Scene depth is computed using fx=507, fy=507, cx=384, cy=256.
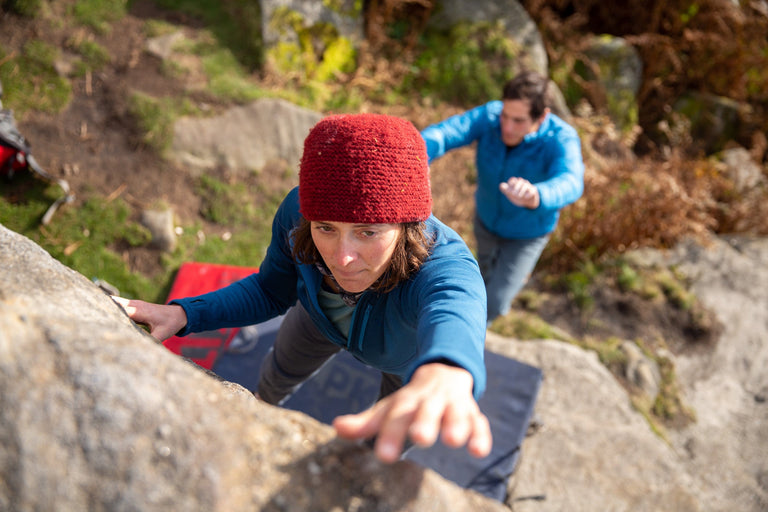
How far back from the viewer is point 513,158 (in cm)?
339

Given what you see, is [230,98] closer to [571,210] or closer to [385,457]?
[571,210]

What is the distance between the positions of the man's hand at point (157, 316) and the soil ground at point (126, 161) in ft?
8.99

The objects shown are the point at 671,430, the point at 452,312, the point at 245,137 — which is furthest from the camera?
the point at 245,137

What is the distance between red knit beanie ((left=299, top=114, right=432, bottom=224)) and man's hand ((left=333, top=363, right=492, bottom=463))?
0.64 metres

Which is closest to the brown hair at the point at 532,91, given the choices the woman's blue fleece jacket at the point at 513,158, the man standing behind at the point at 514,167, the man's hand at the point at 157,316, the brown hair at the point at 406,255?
the man standing behind at the point at 514,167

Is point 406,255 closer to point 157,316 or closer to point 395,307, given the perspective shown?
point 395,307

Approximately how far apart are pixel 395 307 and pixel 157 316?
847 millimetres

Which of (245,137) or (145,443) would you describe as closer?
(145,443)

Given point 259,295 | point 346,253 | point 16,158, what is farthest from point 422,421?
point 16,158

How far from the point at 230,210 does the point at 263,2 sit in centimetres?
270

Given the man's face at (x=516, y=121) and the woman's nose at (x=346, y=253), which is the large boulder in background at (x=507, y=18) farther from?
the woman's nose at (x=346, y=253)

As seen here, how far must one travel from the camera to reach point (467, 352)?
120 cm

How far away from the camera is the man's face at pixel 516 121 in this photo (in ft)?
10.4

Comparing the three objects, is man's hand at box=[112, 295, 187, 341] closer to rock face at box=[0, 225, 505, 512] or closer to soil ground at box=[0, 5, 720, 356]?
rock face at box=[0, 225, 505, 512]
